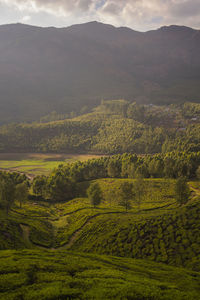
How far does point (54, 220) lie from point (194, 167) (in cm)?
10537

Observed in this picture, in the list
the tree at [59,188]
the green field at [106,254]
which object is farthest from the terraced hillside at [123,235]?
the tree at [59,188]

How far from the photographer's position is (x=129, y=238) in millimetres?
60344

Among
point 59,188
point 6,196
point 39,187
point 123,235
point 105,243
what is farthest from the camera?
point 39,187

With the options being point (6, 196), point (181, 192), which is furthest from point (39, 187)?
point (181, 192)

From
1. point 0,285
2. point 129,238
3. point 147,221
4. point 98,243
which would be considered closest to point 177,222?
A: point 147,221

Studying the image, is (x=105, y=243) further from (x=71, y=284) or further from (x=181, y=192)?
(x=181, y=192)

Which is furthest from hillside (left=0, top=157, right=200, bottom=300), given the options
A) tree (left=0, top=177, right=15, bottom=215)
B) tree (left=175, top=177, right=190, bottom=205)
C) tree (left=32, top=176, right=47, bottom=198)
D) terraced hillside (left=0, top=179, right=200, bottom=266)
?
tree (left=175, top=177, right=190, bottom=205)

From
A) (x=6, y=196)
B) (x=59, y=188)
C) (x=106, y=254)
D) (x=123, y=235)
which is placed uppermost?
(x=6, y=196)

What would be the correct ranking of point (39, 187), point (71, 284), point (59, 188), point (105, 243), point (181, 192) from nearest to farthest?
point (71, 284)
point (105, 243)
point (181, 192)
point (59, 188)
point (39, 187)

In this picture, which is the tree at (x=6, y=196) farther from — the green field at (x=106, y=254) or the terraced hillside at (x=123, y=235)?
the terraced hillside at (x=123, y=235)

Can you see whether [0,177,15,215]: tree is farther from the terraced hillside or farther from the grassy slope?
the grassy slope

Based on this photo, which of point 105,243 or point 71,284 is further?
point 105,243

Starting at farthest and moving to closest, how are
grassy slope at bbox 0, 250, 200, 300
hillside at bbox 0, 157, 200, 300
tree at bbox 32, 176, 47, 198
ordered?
tree at bbox 32, 176, 47, 198
hillside at bbox 0, 157, 200, 300
grassy slope at bbox 0, 250, 200, 300

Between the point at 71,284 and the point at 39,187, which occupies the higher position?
the point at 71,284
